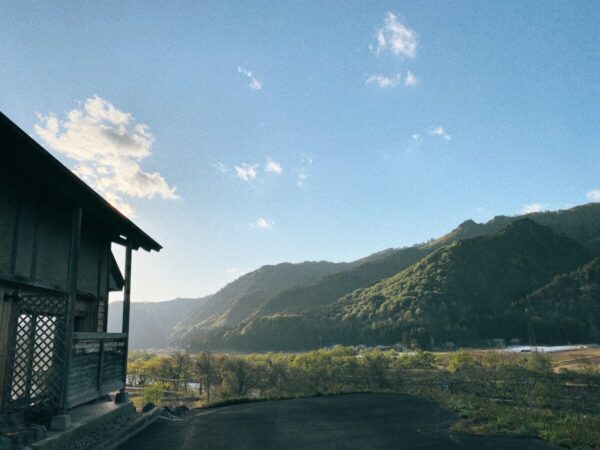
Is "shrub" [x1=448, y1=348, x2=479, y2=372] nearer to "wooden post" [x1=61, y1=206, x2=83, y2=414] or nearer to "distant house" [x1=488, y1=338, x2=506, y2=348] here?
"wooden post" [x1=61, y1=206, x2=83, y2=414]

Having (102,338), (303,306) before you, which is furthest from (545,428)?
(303,306)

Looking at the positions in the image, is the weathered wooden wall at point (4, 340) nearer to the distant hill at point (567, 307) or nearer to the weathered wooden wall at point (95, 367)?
the weathered wooden wall at point (95, 367)

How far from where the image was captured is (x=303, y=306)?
445 ft

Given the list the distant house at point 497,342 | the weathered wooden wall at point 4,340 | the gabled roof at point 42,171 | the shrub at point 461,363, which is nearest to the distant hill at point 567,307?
the distant house at point 497,342

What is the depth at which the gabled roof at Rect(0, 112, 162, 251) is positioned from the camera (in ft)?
22.1

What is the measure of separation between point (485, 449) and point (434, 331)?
80.9 metres

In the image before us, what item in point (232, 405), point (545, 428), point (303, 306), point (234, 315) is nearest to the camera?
point (545, 428)

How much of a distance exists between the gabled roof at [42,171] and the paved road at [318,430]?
4.97m

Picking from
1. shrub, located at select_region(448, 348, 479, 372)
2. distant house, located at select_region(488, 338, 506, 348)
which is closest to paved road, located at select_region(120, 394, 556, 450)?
shrub, located at select_region(448, 348, 479, 372)

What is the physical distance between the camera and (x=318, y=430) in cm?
966

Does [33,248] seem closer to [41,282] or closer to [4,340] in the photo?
[41,282]

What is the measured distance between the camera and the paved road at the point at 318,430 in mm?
8219

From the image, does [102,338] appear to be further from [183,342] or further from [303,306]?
[183,342]

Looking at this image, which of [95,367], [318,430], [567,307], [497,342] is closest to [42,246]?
[95,367]
